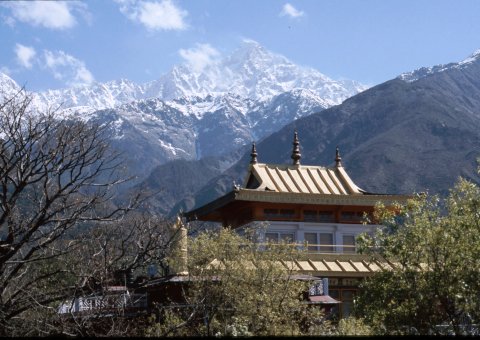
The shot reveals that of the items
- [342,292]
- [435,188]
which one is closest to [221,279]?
[342,292]

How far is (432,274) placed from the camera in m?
23.6

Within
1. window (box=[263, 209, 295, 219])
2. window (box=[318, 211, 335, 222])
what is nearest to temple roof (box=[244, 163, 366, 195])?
window (box=[318, 211, 335, 222])

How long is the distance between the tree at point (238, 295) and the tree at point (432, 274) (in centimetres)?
356

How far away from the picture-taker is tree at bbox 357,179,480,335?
2336 cm

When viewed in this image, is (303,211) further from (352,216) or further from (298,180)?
(298,180)

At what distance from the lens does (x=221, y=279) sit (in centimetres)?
2939

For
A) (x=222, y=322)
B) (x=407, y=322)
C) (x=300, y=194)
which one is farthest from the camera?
(x=300, y=194)

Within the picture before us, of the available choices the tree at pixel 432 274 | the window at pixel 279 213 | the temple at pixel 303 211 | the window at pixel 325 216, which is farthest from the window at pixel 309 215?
the tree at pixel 432 274

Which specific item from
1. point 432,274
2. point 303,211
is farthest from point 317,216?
point 432,274

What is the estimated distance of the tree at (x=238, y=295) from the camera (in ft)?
90.0

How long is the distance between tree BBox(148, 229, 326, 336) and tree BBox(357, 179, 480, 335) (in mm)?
3559

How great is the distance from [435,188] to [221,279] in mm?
170545

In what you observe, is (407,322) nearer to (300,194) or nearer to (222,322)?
(222,322)

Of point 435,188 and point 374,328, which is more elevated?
point 435,188
